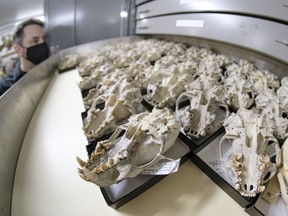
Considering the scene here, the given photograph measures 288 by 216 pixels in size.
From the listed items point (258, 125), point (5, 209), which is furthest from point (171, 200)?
point (5, 209)

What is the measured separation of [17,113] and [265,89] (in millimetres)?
1384

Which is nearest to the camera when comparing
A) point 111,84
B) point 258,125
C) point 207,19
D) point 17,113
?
point 258,125

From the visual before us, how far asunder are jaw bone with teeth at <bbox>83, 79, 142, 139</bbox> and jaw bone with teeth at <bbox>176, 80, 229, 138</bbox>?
241 millimetres

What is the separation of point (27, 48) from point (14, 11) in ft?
1.25

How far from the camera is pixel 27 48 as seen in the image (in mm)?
1792

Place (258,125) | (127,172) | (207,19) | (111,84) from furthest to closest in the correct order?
(207,19) < (111,84) < (258,125) < (127,172)

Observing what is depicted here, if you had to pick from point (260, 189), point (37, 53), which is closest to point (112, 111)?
point (260, 189)

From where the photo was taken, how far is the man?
65.4 inches

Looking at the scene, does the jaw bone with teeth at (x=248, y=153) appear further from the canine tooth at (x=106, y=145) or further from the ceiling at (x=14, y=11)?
the ceiling at (x=14, y=11)

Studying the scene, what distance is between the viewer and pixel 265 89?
1.01 m

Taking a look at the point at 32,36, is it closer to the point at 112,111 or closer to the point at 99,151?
the point at 112,111

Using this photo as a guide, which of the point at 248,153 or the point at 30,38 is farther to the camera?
the point at 30,38

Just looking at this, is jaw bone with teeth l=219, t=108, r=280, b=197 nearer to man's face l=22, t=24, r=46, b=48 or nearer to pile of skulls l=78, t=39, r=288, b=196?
pile of skulls l=78, t=39, r=288, b=196

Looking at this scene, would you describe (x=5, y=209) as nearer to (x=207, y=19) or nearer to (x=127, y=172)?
(x=127, y=172)
